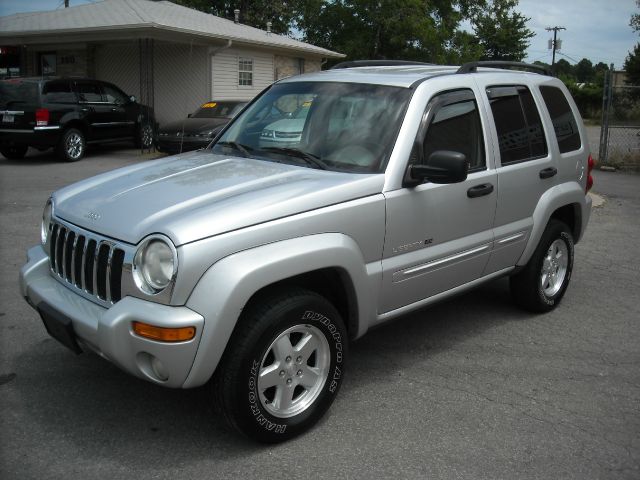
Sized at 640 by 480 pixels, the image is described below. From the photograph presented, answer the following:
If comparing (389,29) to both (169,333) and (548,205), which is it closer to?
(548,205)

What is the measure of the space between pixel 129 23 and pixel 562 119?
16.1 m

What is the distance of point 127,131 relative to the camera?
17516 mm

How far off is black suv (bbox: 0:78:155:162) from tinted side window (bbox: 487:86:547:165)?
12131 mm

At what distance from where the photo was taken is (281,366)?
342cm

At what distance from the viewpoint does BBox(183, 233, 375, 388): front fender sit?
119 inches

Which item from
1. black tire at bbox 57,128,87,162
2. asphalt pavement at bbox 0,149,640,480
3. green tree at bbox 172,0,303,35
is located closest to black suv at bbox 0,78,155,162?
black tire at bbox 57,128,87,162

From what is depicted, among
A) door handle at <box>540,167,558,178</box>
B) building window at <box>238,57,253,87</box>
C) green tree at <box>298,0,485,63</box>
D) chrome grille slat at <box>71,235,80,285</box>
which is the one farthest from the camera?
green tree at <box>298,0,485,63</box>

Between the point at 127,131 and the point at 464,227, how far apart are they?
14631mm

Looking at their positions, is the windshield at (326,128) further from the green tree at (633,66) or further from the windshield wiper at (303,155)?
the green tree at (633,66)

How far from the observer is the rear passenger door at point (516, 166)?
4.71 metres

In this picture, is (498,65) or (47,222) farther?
(498,65)

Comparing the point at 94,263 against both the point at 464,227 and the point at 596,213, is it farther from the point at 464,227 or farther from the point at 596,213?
the point at 596,213

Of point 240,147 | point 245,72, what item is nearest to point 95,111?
point 245,72

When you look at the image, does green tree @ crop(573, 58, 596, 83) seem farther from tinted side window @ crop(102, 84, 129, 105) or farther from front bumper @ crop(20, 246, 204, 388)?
front bumper @ crop(20, 246, 204, 388)
